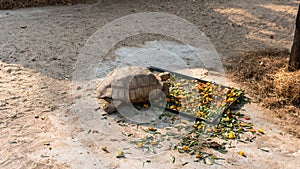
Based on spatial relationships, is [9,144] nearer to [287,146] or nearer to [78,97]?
[78,97]

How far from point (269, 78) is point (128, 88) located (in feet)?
5.41

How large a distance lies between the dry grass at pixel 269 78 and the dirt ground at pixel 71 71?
20 centimetres

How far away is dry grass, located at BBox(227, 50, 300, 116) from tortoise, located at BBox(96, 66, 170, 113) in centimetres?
106

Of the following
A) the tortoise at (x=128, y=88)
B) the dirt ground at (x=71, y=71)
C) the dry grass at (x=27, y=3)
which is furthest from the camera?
the dry grass at (x=27, y=3)

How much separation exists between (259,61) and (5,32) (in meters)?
3.56

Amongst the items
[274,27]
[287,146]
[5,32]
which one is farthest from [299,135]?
[5,32]

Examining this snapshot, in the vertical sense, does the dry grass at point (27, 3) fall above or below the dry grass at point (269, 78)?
above

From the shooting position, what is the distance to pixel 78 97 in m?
3.78

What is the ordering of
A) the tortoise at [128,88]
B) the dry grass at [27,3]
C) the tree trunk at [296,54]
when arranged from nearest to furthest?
the tortoise at [128,88] < the tree trunk at [296,54] < the dry grass at [27,3]

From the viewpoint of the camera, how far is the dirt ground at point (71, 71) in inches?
114

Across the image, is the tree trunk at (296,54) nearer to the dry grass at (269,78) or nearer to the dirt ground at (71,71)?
the dry grass at (269,78)

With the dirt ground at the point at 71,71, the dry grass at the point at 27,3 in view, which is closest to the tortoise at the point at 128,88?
the dirt ground at the point at 71,71

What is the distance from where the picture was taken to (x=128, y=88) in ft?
11.3

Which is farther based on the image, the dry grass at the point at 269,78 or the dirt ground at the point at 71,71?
the dry grass at the point at 269,78
